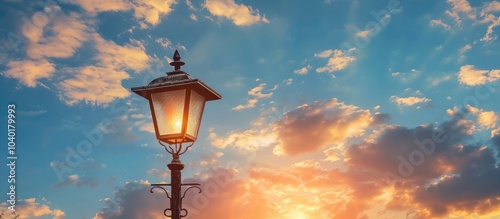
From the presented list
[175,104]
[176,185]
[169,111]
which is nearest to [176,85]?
[175,104]

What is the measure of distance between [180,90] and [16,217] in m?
29.9

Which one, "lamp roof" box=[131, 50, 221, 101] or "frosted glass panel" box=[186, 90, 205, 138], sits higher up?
"lamp roof" box=[131, 50, 221, 101]

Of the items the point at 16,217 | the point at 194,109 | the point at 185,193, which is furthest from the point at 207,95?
the point at 16,217

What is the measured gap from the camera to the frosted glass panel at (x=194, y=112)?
24.3 ft

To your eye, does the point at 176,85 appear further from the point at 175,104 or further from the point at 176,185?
the point at 176,185

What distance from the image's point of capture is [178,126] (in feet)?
24.1

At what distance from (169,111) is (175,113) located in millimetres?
108

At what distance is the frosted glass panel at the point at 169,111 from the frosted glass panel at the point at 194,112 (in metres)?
0.15

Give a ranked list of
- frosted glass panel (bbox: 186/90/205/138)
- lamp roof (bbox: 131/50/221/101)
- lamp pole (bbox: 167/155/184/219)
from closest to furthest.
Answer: lamp pole (bbox: 167/155/184/219), lamp roof (bbox: 131/50/221/101), frosted glass panel (bbox: 186/90/205/138)

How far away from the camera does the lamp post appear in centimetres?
728

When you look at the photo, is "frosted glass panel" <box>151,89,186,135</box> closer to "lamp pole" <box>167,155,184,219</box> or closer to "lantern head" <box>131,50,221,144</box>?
"lantern head" <box>131,50,221,144</box>

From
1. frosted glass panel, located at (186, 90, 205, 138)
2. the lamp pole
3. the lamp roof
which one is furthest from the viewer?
frosted glass panel, located at (186, 90, 205, 138)

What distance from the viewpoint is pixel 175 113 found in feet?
24.2

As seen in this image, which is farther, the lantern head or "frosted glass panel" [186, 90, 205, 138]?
"frosted glass panel" [186, 90, 205, 138]
